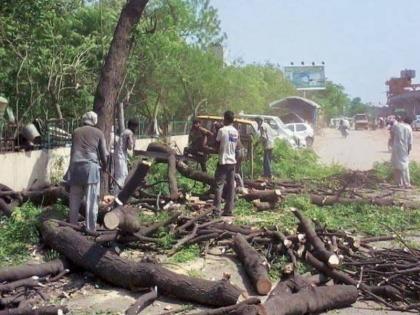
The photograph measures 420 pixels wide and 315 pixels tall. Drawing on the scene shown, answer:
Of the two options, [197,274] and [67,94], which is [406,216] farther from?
[67,94]

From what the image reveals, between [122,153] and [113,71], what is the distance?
5.36 feet

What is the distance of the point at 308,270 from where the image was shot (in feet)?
23.7

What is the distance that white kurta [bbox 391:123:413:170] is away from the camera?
14898 mm

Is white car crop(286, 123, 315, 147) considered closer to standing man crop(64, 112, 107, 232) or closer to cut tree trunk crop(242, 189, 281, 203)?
cut tree trunk crop(242, 189, 281, 203)

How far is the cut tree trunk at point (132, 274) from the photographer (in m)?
6.06

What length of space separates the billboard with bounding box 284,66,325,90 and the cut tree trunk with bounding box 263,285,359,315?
86.3m

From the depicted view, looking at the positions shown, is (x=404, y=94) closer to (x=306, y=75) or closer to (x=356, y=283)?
(x=306, y=75)

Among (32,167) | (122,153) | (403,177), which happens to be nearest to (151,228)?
(122,153)

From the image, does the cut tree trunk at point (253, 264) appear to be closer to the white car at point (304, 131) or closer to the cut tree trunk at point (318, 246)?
the cut tree trunk at point (318, 246)

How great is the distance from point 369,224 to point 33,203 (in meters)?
6.04

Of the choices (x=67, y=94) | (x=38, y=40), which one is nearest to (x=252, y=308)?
(x=38, y=40)

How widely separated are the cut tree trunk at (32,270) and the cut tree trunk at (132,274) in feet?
0.55

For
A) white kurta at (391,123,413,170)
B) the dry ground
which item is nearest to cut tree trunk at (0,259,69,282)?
the dry ground

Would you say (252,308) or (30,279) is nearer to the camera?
(252,308)
